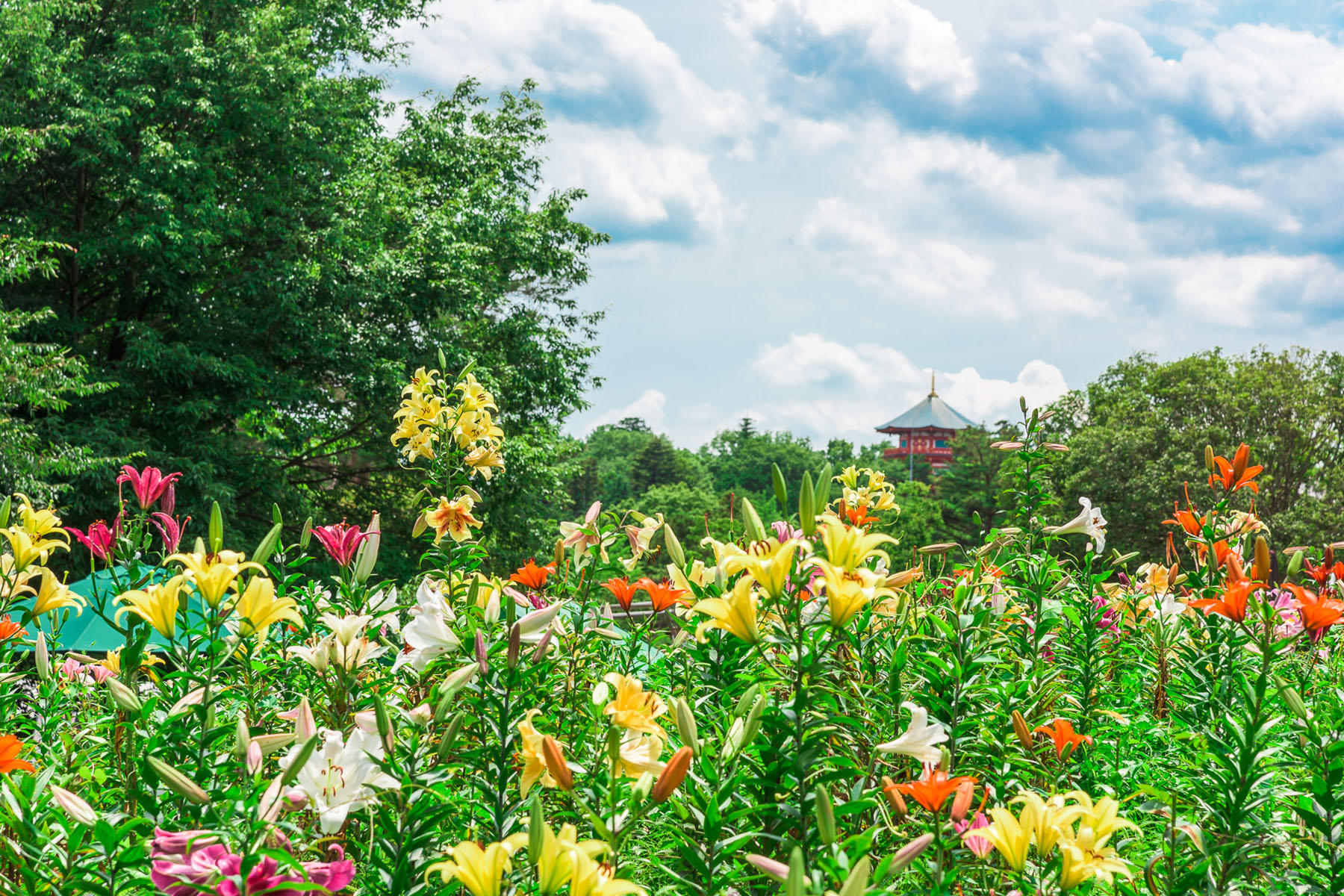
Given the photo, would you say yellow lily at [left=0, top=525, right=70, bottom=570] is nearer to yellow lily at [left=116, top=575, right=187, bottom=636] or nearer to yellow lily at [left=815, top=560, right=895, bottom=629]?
yellow lily at [left=116, top=575, right=187, bottom=636]

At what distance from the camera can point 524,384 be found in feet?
43.7

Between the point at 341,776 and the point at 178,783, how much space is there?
0.67 ft

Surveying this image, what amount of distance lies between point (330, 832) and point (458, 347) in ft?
39.0

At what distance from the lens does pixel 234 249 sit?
10.8 metres

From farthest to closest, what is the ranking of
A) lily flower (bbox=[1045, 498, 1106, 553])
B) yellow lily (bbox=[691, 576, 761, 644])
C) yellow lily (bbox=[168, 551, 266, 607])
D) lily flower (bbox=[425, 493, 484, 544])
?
lily flower (bbox=[425, 493, 484, 544]) < lily flower (bbox=[1045, 498, 1106, 553]) < yellow lily (bbox=[168, 551, 266, 607]) < yellow lily (bbox=[691, 576, 761, 644])

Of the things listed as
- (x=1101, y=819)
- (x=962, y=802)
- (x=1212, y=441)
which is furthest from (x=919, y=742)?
(x=1212, y=441)

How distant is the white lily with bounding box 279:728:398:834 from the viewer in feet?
3.63

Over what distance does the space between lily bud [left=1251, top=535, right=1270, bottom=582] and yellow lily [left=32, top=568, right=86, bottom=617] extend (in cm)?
216

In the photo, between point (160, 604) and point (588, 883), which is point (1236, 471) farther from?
point (160, 604)

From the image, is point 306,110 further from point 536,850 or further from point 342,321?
point 536,850

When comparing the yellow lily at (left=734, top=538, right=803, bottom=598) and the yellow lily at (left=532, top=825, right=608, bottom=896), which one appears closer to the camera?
the yellow lily at (left=532, top=825, right=608, bottom=896)

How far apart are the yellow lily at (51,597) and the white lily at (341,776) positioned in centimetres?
80

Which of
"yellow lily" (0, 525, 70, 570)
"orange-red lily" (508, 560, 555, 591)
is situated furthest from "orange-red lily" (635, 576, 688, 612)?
"yellow lily" (0, 525, 70, 570)

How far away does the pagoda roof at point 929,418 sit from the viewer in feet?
238
